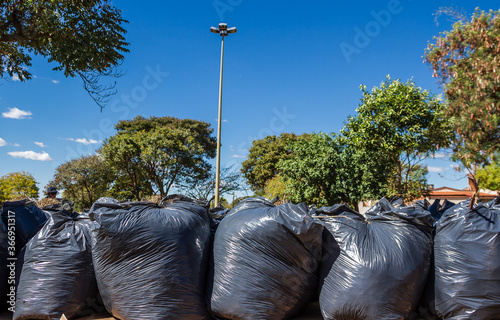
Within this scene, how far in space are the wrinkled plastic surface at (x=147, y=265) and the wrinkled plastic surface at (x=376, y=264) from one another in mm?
1050

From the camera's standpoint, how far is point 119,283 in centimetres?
279

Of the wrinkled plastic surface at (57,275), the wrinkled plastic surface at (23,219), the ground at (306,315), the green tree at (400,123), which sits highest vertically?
the green tree at (400,123)

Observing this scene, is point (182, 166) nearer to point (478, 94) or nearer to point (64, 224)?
point (478, 94)

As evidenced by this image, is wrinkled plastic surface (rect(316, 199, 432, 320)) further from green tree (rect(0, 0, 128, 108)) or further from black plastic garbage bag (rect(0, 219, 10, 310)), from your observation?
green tree (rect(0, 0, 128, 108))

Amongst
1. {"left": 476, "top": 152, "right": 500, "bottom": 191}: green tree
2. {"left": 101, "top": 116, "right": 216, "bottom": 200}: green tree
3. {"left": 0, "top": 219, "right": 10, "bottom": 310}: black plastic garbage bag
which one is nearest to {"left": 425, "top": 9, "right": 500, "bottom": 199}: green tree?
{"left": 476, "top": 152, "right": 500, "bottom": 191}: green tree

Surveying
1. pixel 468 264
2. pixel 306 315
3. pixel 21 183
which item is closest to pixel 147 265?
pixel 306 315

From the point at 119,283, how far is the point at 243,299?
0.99m

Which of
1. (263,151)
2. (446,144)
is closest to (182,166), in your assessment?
(263,151)

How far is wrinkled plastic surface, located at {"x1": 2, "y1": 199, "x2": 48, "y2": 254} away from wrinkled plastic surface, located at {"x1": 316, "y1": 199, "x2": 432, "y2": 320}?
2.66m

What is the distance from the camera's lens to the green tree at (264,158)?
89.1ft

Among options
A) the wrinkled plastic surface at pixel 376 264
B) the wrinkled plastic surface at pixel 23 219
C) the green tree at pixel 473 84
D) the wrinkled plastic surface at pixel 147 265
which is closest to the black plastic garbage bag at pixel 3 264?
the wrinkled plastic surface at pixel 23 219

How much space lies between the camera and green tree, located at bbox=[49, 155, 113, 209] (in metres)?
22.4

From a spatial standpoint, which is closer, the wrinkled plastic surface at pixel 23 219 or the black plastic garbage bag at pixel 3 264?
the black plastic garbage bag at pixel 3 264

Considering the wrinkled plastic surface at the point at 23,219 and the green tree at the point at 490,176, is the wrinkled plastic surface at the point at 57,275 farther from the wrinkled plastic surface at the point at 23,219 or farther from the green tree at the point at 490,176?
the green tree at the point at 490,176
